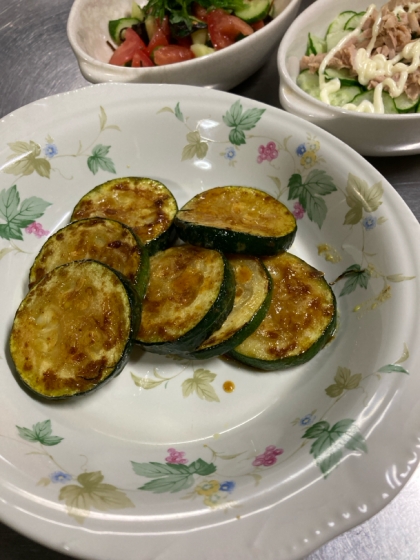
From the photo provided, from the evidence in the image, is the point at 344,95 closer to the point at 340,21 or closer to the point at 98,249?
the point at 340,21

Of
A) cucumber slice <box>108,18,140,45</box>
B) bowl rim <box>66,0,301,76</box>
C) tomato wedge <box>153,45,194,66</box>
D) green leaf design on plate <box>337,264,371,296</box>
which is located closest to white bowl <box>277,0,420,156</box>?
bowl rim <box>66,0,301,76</box>

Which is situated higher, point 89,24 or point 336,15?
point 89,24

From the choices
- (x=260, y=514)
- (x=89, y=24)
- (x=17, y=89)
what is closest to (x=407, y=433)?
(x=260, y=514)

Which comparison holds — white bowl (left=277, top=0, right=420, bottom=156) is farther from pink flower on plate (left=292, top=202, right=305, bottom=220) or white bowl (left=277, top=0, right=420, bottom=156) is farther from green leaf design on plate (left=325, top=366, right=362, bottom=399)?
green leaf design on plate (left=325, top=366, right=362, bottom=399)

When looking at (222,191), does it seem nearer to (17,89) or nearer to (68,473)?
(68,473)

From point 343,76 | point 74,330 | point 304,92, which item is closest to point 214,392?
point 74,330
